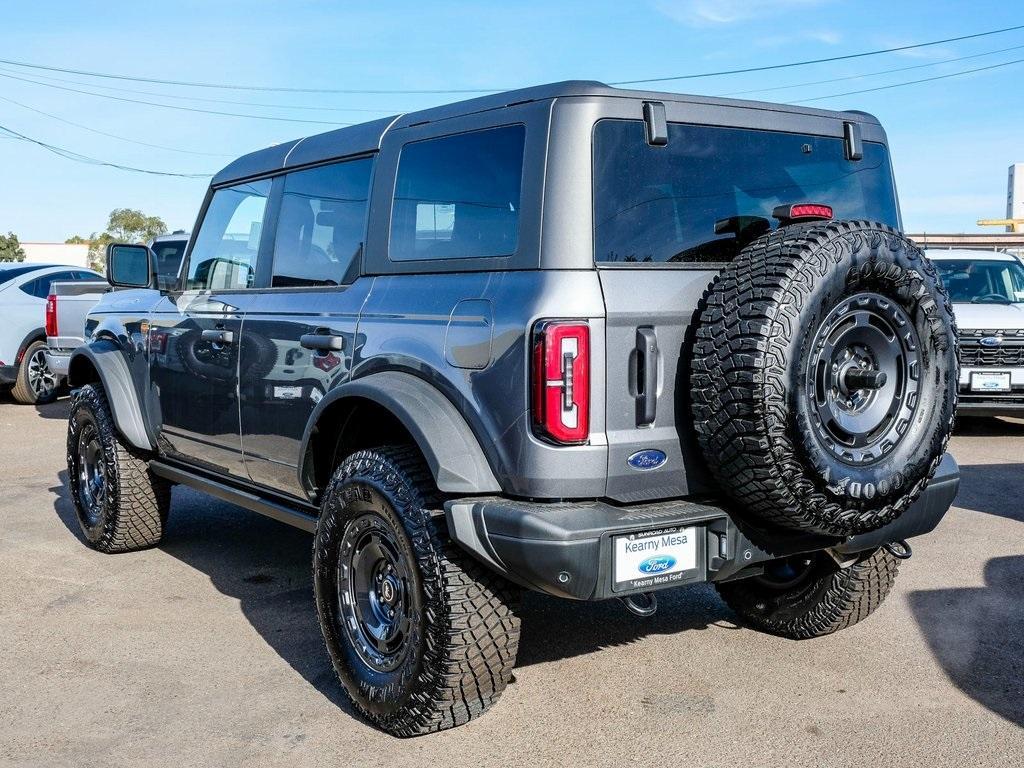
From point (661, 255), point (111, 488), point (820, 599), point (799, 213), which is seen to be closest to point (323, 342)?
point (661, 255)

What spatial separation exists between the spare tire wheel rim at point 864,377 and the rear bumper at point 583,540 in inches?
15.1

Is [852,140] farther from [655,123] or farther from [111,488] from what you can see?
[111,488]

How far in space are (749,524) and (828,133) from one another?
5.02 feet

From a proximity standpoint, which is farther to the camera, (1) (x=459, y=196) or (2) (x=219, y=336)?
(2) (x=219, y=336)

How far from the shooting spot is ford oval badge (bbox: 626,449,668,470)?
10.5 feet

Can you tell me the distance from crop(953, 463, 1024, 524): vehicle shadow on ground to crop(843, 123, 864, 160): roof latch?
3639mm

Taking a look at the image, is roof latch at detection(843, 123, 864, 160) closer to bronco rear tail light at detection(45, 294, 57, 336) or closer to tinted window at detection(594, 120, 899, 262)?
tinted window at detection(594, 120, 899, 262)

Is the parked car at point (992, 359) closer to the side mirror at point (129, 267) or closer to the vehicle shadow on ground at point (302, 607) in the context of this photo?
the vehicle shadow on ground at point (302, 607)

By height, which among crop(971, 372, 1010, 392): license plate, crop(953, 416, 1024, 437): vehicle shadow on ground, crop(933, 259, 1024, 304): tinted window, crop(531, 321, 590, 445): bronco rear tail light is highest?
crop(933, 259, 1024, 304): tinted window

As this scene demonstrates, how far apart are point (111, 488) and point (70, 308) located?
22.8ft

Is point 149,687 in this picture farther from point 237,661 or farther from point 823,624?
point 823,624

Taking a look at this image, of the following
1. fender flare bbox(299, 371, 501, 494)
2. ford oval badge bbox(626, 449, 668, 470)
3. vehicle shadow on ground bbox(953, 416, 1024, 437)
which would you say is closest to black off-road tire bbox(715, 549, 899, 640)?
ford oval badge bbox(626, 449, 668, 470)

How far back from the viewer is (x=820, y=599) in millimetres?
→ 4316

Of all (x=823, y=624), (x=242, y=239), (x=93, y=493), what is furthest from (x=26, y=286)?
(x=823, y=624)
